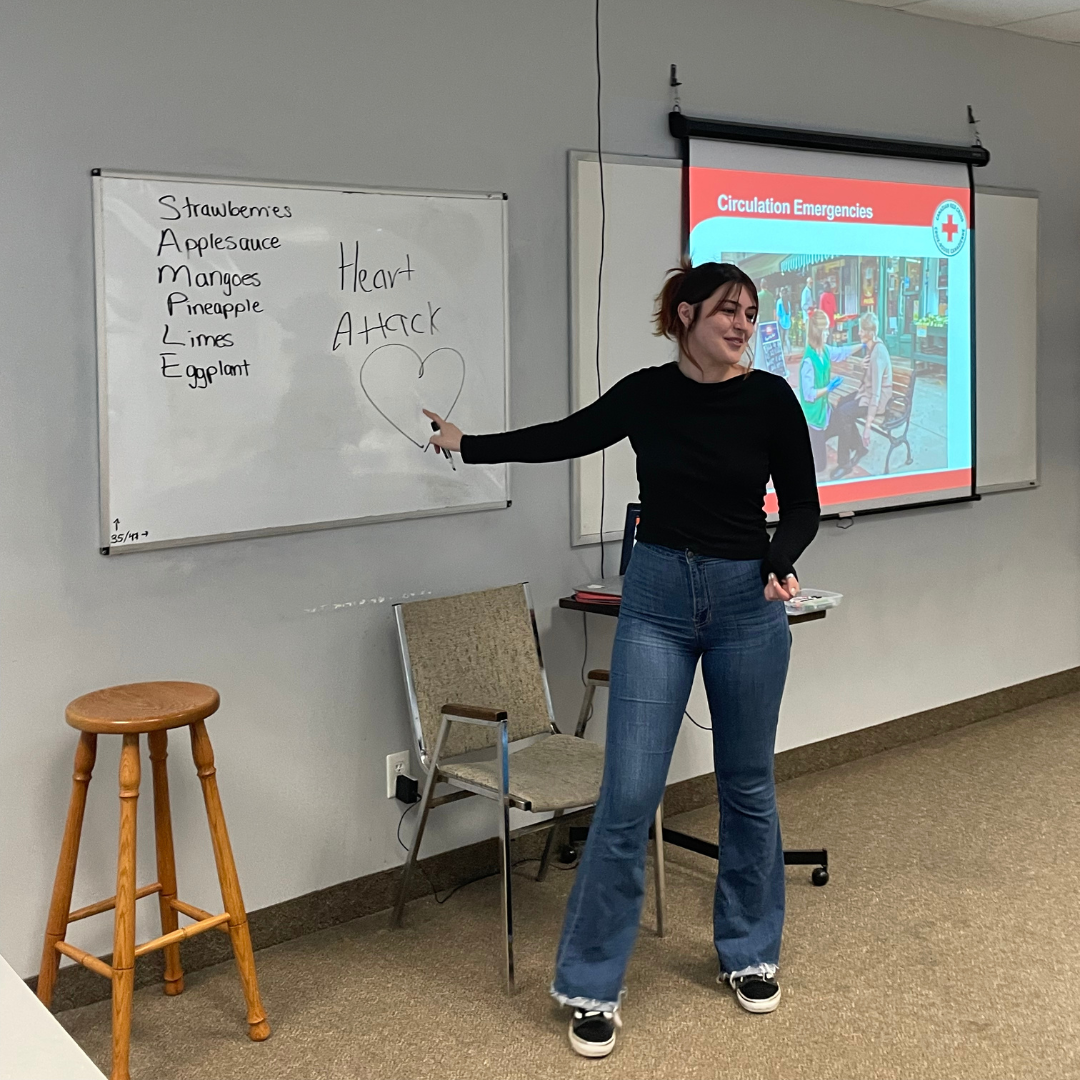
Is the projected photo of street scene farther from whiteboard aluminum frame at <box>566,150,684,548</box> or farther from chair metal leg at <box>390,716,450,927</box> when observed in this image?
chair metal leg at <box>390,716,450,927</box>

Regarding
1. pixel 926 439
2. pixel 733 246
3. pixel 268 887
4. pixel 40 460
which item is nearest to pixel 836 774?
pixel 926 439

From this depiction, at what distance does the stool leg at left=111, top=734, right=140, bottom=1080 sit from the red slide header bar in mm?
2362

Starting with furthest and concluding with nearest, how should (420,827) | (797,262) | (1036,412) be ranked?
(1036,412) < (797,262) < (420,827)

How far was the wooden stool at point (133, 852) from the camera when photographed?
2.53m

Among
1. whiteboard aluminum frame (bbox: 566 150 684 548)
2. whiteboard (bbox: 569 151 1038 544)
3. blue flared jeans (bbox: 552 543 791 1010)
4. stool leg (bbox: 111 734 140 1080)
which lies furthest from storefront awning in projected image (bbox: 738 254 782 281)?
stool leg (bbox: 111 734 140 1080)

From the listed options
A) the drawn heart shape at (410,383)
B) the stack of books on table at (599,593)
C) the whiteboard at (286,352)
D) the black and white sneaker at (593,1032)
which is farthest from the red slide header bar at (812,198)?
the black and white sneaker at (593,1032)

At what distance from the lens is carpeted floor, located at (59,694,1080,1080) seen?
2.64 m

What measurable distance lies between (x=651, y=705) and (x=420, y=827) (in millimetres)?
856

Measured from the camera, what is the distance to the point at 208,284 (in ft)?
9.70

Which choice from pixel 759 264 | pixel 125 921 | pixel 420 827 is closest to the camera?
pixel 125 921

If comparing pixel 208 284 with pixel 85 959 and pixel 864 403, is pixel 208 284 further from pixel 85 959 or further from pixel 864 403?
pixel 864 403

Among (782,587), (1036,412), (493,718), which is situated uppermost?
(1036,412)

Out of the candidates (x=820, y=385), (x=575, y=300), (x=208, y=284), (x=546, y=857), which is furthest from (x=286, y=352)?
(x=820, y=385)

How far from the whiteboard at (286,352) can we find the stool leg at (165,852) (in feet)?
1.54
